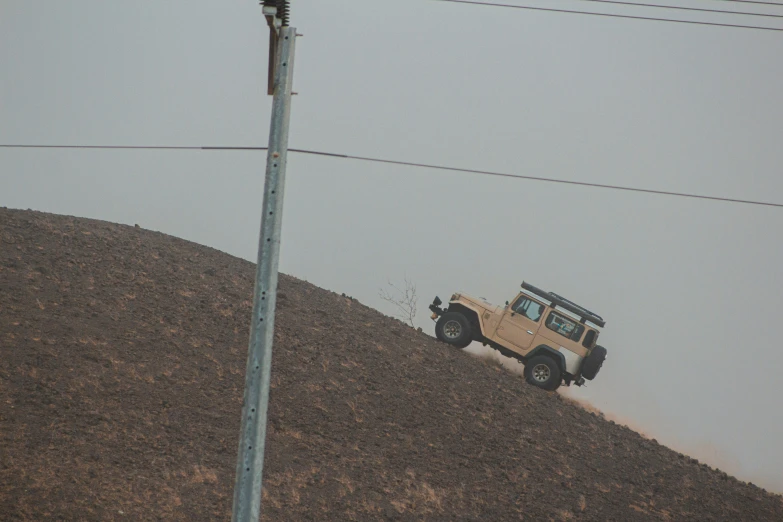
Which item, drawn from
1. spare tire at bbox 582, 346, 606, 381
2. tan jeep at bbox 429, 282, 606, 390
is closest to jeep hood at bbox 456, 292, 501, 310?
tan jeep at bbox 429, 282, 606, 390

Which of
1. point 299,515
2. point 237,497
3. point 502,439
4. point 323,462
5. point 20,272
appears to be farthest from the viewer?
point 20,272

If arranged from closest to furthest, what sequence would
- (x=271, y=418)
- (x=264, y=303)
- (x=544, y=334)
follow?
(x=264, y=303) < (x=271, y=418) < (x=544, y=334)

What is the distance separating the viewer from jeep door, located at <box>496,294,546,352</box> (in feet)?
79.4

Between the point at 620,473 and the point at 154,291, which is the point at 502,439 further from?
the point at 154,291

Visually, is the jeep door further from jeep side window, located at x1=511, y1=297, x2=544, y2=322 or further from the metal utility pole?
the metal utility pole

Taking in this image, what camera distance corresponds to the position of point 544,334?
24.1 m

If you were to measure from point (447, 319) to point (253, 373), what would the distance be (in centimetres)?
1640

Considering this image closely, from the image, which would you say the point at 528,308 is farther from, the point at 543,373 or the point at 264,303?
the point at 264,303

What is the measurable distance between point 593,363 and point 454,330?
445 centimetres

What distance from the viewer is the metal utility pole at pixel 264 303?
9.52 meters

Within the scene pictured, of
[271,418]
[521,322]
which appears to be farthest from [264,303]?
[521,322]

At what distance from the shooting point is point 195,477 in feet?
52.8

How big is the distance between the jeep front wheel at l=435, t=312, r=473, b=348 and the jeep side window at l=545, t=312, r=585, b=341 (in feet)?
8.57

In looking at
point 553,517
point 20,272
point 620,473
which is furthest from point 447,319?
point 20,272
